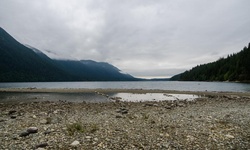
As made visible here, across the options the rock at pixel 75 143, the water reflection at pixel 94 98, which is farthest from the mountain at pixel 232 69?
the rock at pixel 75 143

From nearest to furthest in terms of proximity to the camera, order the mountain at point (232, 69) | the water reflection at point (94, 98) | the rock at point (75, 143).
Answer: the rock at point (75, 143) < the water reflection at point (94, 98) < the mountain at point (232, 69)

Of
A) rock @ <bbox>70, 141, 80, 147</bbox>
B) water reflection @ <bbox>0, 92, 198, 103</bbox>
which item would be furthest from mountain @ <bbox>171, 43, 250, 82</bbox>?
rock @ <bbox>70, 141, 80, 147</bbox>

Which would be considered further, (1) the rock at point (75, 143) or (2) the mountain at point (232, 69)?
(2) the mountain at point (232, 69)

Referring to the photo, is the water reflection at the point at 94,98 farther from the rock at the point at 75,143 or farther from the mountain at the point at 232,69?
the mountain at the point at 232,69

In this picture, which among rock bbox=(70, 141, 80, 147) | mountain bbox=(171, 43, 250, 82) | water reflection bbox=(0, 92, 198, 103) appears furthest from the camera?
mountain bbox=(171, 43, 250, 82)

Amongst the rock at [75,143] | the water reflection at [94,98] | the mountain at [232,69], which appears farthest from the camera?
the mountain at [232,69]

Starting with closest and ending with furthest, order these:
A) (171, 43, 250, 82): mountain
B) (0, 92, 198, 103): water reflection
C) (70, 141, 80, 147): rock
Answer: (70, 141, 80, 147): rock < (0, 92, 198, 103): water reflection < (171, 43, 250, 82): mountain

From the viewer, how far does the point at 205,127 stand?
12500 millimetres

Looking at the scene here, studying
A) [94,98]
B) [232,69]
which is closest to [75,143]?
[94,98]

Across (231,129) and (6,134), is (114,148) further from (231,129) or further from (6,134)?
(231,129)

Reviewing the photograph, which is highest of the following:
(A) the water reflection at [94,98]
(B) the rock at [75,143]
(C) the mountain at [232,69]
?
(C) the mountain at [232,69]

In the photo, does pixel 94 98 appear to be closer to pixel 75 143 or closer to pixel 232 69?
pixel 75 143

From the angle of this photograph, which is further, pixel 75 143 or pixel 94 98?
pixel 94 98

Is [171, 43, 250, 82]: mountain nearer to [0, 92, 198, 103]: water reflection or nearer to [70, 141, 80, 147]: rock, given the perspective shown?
[0, 92, 198, 103]: water reflection
